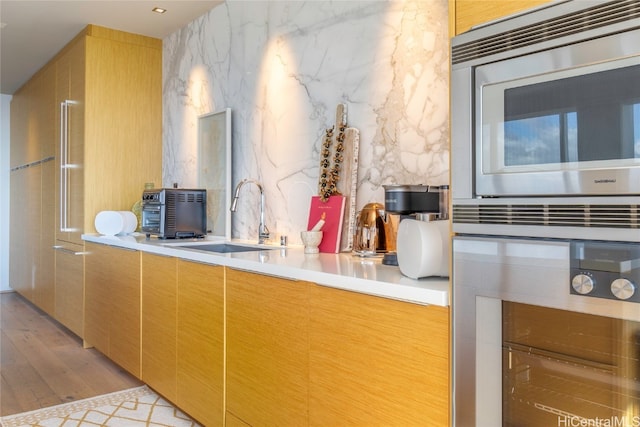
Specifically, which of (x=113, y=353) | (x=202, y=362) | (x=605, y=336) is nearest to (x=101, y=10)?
(x=113, y=353)

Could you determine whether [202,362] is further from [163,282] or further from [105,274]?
[105,274]

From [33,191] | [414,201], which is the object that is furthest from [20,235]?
[414,201]

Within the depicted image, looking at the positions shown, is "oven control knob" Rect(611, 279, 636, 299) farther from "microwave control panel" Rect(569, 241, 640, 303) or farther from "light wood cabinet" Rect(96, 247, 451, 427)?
"light wood cabinet" Rect(96, 247, 451, 427)

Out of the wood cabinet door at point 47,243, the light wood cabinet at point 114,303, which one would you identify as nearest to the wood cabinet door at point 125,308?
the light wood cabinet at point 114,303

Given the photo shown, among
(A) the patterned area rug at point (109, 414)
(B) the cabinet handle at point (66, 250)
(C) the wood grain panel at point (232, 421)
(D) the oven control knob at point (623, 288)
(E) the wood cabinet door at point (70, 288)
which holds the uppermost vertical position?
(D) the oven control knob at point (623, 288)

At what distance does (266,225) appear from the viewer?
300 cm

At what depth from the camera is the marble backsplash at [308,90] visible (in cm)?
207

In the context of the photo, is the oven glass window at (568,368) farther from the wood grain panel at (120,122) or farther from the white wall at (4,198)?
the white wall at (4,198)

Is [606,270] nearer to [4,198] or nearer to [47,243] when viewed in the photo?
[47,243]

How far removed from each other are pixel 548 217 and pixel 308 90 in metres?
1.83

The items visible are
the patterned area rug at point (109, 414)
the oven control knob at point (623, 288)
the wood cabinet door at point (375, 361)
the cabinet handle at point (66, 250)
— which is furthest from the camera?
the cabinet handle at point (66, 250)

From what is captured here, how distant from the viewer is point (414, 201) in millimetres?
1727

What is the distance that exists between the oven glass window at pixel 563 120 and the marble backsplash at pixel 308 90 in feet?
2.71

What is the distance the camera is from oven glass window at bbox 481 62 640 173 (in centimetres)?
96
